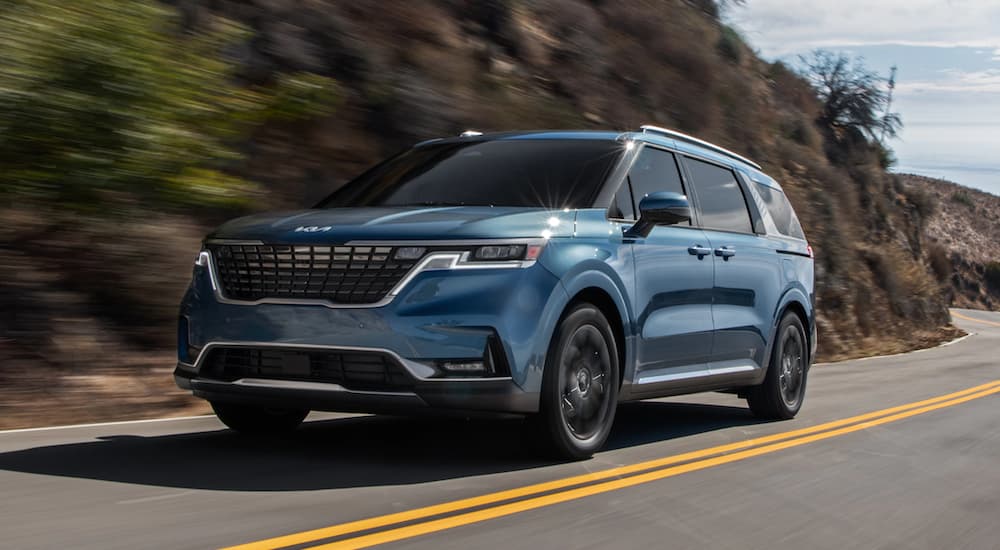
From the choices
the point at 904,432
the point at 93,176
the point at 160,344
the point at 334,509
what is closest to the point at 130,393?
the point at 160,344

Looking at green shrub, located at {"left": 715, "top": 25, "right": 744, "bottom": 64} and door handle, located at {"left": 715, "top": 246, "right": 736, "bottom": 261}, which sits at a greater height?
green shrub, located at {"left": 715, "top": 25, "right": 744, "bottom": 64}

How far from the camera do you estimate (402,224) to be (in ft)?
20.8

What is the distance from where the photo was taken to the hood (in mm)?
6254

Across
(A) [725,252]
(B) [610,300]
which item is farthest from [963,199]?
(B) [610,300]

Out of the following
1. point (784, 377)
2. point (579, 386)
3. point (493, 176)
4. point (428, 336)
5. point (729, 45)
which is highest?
point (729, 45)

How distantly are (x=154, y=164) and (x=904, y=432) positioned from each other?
5.71m

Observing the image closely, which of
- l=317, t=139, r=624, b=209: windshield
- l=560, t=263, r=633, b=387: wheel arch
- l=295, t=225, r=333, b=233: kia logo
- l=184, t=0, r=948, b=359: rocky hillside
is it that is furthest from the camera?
l=184, t=0, r=948, b=359: rocky hillside

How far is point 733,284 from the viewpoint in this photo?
8.86 m

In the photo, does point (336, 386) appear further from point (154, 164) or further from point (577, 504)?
point (154, 164)

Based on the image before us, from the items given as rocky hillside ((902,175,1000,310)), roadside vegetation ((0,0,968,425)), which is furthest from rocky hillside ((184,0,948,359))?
rocky hillside ((902,175,1000,310))

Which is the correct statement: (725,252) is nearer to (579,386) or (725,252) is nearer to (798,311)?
(798,311)

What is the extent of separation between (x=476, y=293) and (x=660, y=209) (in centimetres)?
160

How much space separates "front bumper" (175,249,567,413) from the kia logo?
39cm

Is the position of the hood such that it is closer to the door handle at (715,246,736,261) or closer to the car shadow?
the car shadow
